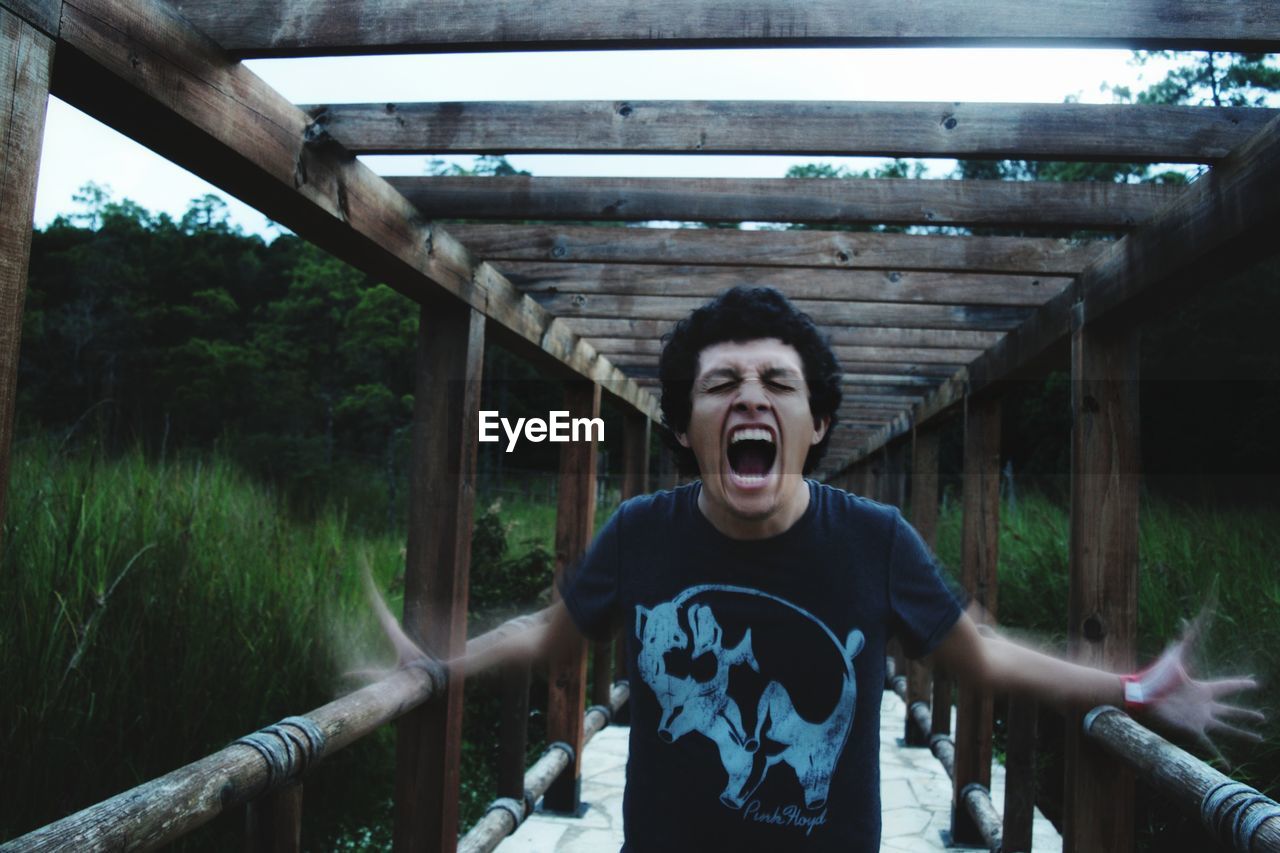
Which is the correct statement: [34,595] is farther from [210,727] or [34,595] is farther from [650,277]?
[650,277]

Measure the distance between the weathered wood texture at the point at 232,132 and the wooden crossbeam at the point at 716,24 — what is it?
11 cm

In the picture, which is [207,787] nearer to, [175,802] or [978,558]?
[175,802]

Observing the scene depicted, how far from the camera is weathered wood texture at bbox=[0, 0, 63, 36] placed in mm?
1246

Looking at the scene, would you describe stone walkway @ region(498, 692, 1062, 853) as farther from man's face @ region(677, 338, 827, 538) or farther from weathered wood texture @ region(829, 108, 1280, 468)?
man's face @ region(677, 338, 827, 538)

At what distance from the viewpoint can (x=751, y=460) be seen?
1.99 m

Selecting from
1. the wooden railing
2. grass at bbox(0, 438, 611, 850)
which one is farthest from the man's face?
grass at bbox(0, 438, 611, 850)

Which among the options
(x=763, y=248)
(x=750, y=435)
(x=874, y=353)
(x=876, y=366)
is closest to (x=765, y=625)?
(x=750, y=435)

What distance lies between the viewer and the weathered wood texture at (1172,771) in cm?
178

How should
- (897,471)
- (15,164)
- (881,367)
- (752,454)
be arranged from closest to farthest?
(15,164) < (752,454) < (881,367) < (897,471)

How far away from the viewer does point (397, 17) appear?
1859 mm

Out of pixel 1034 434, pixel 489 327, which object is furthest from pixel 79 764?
pixel 1034 434

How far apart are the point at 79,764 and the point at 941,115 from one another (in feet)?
11.1

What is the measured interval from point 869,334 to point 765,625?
3265mm

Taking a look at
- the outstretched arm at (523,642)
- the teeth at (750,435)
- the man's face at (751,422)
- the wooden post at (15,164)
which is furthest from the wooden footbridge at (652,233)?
the teeth at (750,435)
